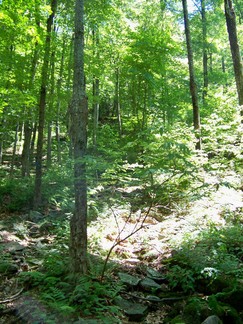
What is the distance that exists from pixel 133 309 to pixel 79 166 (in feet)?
8.30

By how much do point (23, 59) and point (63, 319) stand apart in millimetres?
8604

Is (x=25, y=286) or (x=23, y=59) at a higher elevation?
(x=23, y=59)

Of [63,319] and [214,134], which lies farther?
[214,134]

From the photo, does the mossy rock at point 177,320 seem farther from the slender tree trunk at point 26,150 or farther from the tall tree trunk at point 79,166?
the slender tree trunk at point 26,150

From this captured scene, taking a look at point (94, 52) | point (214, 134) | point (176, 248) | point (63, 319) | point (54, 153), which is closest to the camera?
point (63, 319)

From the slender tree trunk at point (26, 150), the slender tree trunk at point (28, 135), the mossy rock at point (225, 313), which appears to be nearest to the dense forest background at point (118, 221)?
the mossy rock at point (225, 313)

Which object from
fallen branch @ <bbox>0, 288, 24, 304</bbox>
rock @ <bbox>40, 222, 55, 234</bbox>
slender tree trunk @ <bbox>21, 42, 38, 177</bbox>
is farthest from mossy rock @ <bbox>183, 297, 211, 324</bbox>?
slender tree trunk @ <bbox>21, 42, 38, 177</bbox>

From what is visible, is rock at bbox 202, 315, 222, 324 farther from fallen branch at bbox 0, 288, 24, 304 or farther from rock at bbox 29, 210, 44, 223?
rock at bbox 29, 210, 44, 223

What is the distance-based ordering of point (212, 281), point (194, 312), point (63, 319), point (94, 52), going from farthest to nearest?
point (94, 52)
point (212, 281)
point (194, 312)
point (63, 319)

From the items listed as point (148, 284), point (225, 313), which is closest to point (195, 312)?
point (225, 313)

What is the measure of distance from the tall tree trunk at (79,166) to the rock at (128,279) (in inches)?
31.3

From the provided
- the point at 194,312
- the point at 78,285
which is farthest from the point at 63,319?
the point at 194,312

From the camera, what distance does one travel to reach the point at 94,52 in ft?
54.6

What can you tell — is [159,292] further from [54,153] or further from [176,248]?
[54,153]
